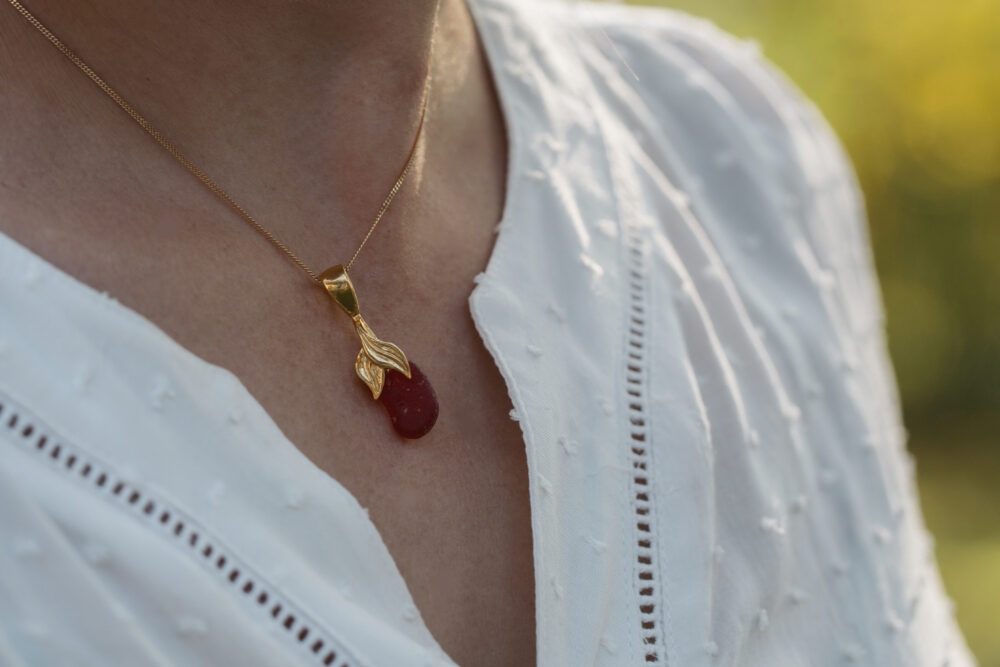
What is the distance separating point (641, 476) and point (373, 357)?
0.29 m

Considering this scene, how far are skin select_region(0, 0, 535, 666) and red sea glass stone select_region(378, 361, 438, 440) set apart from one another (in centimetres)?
2

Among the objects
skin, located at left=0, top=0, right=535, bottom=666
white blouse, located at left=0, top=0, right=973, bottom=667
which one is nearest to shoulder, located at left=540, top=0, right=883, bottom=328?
white blouse, located at left=0, top=0, right=973, bottom=667

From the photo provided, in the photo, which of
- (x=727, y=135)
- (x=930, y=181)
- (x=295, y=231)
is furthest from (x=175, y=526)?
(x=930, y=181)

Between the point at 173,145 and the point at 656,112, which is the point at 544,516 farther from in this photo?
the point at 656,112

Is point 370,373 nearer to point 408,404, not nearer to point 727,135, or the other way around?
point 408,404

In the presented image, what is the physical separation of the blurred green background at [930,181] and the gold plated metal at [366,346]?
2.53 m

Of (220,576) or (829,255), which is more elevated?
(829,255)

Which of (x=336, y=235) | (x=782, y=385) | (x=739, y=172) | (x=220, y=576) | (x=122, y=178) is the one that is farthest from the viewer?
(x=739, y=172)

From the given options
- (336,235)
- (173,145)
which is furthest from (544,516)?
(173,145)

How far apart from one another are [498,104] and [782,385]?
486mm

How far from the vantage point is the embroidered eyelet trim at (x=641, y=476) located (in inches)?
37.3

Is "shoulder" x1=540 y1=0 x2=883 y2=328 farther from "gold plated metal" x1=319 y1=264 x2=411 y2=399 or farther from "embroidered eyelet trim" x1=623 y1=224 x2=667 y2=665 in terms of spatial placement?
"gold plated metal" x1=319 y1=264 x2=411 y2=399

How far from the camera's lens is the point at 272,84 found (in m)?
0.97

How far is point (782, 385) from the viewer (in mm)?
1204
